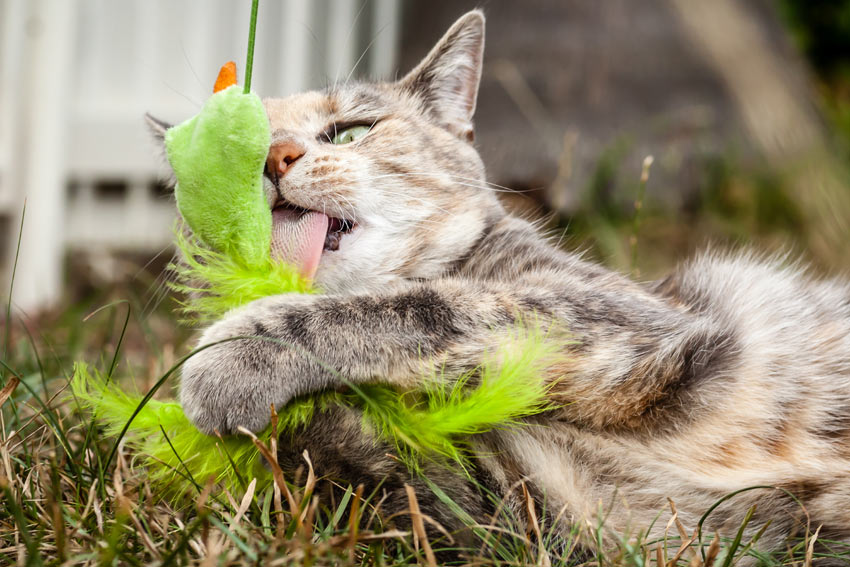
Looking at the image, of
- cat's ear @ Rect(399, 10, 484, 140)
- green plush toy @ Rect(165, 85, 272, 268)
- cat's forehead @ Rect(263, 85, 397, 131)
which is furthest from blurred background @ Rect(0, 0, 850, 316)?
green plush toy @ Rect(165, 85, 272, 268)

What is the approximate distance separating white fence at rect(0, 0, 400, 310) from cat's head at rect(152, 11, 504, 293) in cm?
220

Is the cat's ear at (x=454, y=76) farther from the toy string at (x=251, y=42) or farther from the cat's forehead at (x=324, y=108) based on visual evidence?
the toy string at (x=251, y=42)

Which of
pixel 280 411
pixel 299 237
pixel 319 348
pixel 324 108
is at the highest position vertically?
pixel 324 108

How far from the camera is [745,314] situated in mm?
1688

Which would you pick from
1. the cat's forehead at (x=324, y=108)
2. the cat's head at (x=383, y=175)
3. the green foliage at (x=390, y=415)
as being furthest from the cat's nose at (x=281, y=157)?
the green foliage at (x=390, y=415)

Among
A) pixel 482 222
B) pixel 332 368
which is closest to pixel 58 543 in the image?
pixel 332 368

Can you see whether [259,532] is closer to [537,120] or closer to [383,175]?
[383,175]

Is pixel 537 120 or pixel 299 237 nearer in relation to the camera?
pixel 299 237

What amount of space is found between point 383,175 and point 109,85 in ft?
11.3

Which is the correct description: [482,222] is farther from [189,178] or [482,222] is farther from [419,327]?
[189,178]

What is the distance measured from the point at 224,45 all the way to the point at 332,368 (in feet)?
12.7

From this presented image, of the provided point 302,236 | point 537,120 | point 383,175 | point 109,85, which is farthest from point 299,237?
point 109,85

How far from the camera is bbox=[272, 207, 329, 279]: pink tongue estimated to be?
4.93 feet

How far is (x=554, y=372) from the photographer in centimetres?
139
